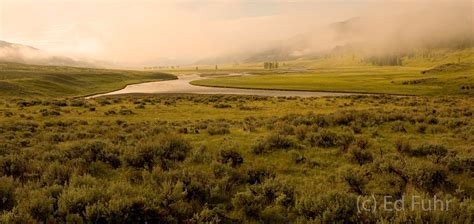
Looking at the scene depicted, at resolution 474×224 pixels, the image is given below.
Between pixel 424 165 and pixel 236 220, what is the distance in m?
5.81

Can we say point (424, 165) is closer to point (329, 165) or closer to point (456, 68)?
point (329, 165)

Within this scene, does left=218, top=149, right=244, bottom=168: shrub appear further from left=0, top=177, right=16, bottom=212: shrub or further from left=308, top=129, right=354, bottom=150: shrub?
left=0, top=177, right=16, bottom=212: shrub

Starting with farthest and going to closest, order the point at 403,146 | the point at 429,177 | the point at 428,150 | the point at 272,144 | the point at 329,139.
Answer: the point at 329,139 → the point at 272,144 → the point at 403,146 → the point at 428,150 → the point at 429,177

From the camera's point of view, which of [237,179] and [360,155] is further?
[360,155]

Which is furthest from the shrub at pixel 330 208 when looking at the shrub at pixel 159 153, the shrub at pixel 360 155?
the shrub at pixel 159 153

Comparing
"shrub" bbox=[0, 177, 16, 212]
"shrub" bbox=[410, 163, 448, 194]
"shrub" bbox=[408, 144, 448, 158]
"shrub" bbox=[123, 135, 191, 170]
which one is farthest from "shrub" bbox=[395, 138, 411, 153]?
"shrub" bbox=[0, 177, 16, 212]

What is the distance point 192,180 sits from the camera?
7227 millimetres

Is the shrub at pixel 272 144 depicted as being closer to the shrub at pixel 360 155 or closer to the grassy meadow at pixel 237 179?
the grassy meadow at pixel 237 179

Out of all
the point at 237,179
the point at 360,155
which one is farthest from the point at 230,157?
the point at 360,155

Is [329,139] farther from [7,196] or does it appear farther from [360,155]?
[7,196]

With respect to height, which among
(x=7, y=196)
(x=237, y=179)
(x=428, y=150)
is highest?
(x=7, y=196)

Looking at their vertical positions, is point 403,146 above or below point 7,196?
below

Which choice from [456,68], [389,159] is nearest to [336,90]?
[389,159]

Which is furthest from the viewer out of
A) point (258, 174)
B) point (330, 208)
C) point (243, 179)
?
point (258, 174)
